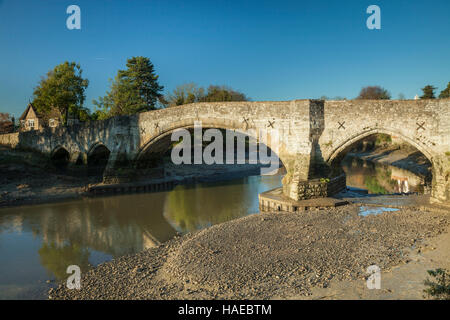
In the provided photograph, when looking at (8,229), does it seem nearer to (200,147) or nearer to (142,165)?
(142,165)

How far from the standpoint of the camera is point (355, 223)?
8688 mm

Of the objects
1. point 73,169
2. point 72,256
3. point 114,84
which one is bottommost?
point 72,256

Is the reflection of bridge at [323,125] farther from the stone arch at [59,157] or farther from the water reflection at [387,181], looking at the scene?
the stone arch at [59,157]

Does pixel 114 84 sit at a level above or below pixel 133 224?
above

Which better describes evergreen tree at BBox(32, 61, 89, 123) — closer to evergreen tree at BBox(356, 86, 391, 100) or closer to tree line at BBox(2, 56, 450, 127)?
tree line at BBox(2, 56, 450, 127)

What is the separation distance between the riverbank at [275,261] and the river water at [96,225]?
1083 mm

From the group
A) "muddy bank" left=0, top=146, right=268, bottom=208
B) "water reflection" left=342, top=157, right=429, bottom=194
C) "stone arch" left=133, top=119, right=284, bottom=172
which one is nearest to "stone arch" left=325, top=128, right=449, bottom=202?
"stone arch" left=133, top=119, right=284, bottom=172

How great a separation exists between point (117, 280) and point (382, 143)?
128 feet

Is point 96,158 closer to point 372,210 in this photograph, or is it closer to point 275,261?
point 372,210

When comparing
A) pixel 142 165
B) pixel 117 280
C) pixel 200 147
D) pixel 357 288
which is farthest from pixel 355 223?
pixel 200 147

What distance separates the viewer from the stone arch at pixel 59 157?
25.1 m

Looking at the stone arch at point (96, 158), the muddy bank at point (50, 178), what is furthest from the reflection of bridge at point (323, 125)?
the stone arch at point (96, 158)

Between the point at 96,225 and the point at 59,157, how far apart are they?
1837 centimetres

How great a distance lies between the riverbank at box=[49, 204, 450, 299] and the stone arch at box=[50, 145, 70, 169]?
20.8 meters
